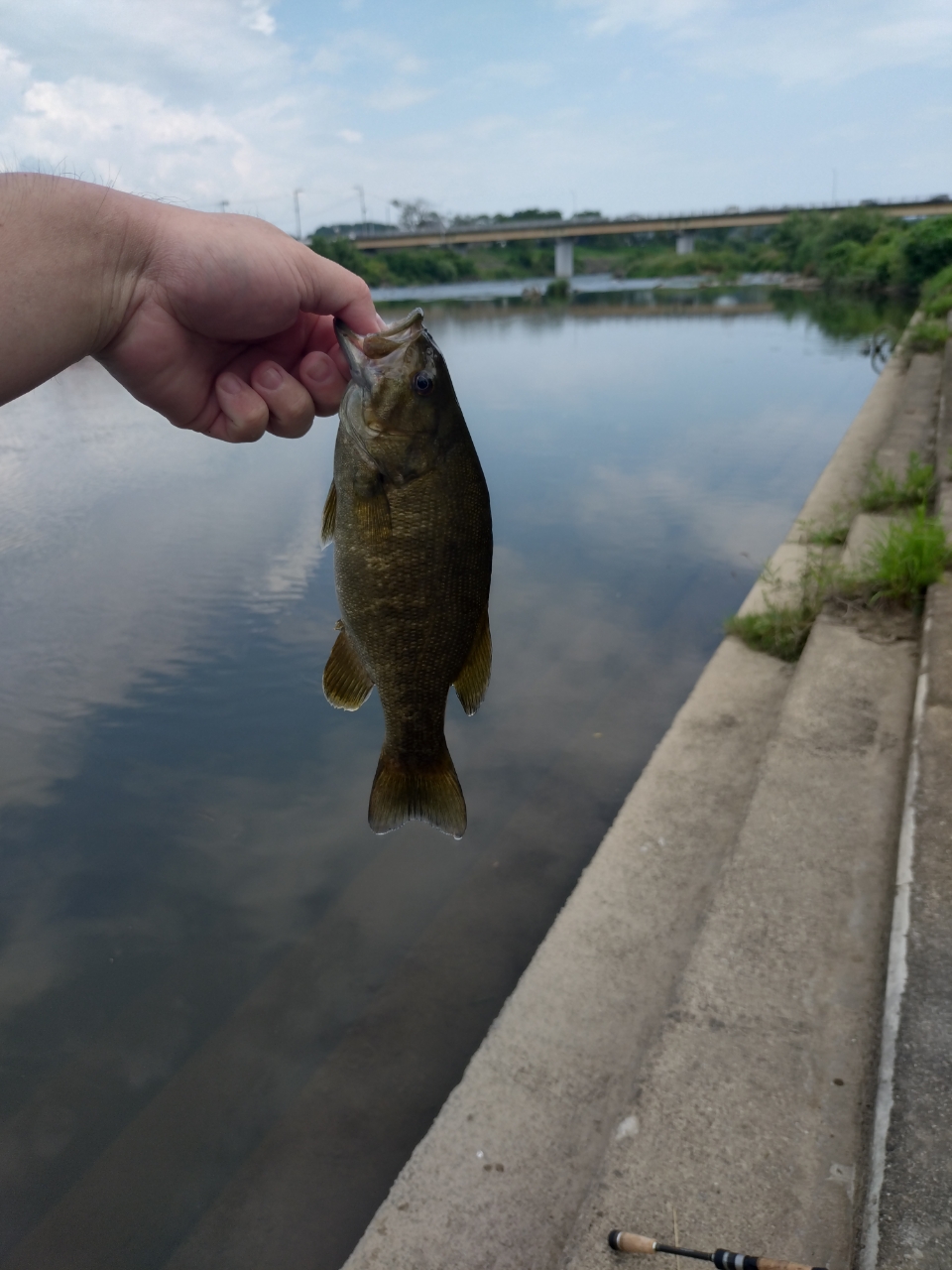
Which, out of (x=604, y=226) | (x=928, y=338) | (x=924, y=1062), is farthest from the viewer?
(x=604, y=226)

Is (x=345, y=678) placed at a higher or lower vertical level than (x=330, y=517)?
lower

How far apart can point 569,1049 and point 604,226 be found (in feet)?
253

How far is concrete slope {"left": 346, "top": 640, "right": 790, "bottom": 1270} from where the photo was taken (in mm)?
2783

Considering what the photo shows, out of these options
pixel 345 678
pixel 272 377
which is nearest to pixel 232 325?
pixel 272 377

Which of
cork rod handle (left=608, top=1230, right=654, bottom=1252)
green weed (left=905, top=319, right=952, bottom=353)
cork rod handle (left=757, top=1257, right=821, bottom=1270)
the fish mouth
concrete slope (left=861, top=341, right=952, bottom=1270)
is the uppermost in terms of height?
the fish mouth

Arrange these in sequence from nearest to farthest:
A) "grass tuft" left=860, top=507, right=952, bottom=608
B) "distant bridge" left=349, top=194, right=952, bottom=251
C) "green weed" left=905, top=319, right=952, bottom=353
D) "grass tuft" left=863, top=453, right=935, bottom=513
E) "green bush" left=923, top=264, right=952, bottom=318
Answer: "grass tuft" left=860, top=507, right=952, bottom=608, "grass tuft" left=863, top=453, right=935, bottom=513, "green weed" left=905, top=319, right=952, bottom=353, "green bush" left=923, top=264, right=952, bottom=318, "distant bridge" left=349, top=194, right=952, bottom=251

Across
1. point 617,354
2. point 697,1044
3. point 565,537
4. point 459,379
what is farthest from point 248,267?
point 617,354

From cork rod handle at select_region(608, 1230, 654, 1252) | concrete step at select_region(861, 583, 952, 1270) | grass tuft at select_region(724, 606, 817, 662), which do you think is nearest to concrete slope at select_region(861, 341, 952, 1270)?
concrete step at select_region(861, 583, 952, 1270)

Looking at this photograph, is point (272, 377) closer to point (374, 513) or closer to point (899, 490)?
point (374, 513)

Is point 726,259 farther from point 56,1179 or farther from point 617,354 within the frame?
point 56,1179

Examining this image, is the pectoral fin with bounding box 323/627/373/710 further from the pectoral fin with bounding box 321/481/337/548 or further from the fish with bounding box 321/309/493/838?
the pectoral fin with bounding box 321/481/337/548

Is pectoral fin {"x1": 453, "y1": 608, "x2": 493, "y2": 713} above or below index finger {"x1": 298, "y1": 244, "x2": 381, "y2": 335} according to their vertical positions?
below

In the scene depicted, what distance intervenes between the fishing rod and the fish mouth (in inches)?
89.1

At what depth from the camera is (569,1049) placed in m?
3.42
